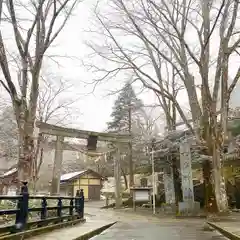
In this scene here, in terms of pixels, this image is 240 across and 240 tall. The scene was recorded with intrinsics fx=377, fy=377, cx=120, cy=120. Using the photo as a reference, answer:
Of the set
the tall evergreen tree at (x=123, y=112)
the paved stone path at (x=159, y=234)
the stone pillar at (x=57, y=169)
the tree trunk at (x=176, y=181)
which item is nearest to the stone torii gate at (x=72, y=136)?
the stone pillar at (x=57, y=169)

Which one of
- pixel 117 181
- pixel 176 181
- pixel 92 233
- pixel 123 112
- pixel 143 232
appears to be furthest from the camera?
pixel 123 112

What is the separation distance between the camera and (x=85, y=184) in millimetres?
54812

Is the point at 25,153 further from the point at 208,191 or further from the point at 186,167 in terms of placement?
the point at 186,167

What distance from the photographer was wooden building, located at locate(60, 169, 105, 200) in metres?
52.9

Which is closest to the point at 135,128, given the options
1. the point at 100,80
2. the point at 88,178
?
the point at 88,178

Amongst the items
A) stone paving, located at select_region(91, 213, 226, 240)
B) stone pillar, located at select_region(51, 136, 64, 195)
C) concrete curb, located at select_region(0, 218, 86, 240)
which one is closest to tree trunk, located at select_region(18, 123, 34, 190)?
concrete curb, located at select_region(0, 218, 86, 240)

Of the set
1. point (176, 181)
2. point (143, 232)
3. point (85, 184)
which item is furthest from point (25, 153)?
point (85, 184)

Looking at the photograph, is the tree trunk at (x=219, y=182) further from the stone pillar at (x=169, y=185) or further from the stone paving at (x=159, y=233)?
the stone pillar at (x=169, y=185)

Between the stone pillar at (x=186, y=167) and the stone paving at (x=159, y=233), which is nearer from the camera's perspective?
the stone paving at (x=159, y=233)

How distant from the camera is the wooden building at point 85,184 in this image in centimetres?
5291

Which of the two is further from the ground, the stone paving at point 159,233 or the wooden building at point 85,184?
the wooden building at point 85,184

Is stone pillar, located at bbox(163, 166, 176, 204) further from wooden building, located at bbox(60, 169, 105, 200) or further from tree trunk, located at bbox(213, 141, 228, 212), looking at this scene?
wooden building, located at bbox(60, 169, 105, 200)

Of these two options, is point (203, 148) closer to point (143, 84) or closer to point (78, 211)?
point (143, 84)

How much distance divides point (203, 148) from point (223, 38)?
20.6 feet
